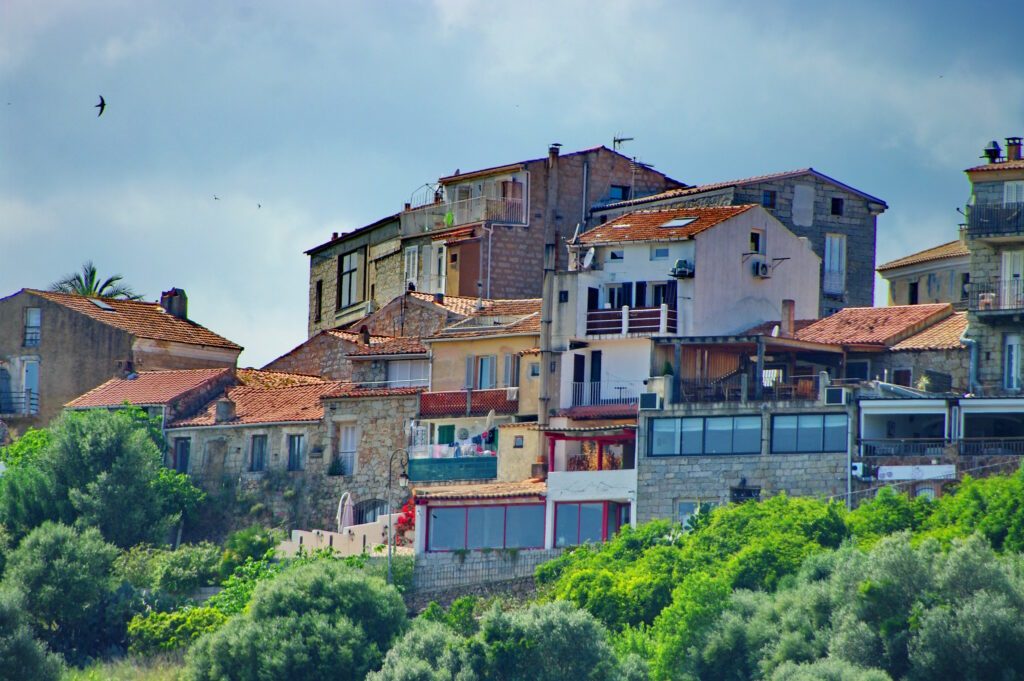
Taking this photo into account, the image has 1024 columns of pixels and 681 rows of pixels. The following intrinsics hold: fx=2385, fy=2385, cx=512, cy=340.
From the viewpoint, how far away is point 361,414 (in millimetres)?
64688

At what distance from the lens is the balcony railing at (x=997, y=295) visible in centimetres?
5844

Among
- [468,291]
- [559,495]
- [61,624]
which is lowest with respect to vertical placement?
[61,624]

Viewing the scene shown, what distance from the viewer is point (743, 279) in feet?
208

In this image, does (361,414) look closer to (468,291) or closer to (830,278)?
(468,291)

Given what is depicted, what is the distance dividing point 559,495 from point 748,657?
34.1ft

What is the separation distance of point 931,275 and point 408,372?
1762cm

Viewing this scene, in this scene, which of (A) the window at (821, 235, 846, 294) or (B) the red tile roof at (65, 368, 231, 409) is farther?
(A) the window at (821, 235, 846, 294)

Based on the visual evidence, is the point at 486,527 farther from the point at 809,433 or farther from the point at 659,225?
the point at 659,225

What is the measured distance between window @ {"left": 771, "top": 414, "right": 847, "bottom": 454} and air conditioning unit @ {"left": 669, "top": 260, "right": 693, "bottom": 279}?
22.7 ft

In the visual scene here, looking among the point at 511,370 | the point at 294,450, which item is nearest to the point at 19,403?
the point at 294,450

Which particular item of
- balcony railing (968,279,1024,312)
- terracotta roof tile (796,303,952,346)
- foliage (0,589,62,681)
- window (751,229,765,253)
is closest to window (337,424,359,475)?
foliage (0,589,62,681)

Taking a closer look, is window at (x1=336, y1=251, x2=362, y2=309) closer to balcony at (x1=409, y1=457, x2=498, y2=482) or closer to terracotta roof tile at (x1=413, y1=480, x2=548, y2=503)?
balcony at (x1=409, y1=457, x2=498, y2=482)

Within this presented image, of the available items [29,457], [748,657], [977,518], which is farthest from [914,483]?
[29,457]

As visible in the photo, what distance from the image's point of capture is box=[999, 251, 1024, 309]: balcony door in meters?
58.4
